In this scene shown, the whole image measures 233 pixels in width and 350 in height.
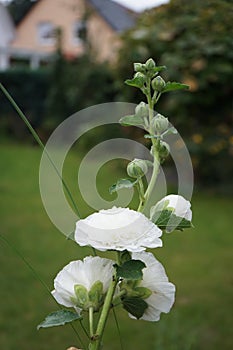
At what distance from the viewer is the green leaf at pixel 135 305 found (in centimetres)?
44

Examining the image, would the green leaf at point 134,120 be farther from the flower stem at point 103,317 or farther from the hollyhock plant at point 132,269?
the flower stem at point 103,317

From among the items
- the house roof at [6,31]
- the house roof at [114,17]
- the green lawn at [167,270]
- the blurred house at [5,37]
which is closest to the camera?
the green lawn at [167,270]

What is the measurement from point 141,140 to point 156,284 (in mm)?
5354

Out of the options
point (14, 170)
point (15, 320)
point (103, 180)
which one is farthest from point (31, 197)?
point (15, 320)

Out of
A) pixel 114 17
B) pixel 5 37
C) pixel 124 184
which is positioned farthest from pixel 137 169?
pixel 5 37

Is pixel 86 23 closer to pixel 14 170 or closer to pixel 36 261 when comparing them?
pixel 14 170

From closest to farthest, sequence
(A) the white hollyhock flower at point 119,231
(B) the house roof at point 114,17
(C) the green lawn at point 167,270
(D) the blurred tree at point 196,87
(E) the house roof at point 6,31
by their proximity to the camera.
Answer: (A) the white hollyhock flower at point 119,231, (C) the green lawn at point 167,270, (D) the blurred tree at point 196,87, (B) the house roof at point 114,17, (E) the house roof at point 6,31

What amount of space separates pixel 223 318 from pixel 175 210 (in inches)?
94.5

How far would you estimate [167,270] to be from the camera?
3.48 m

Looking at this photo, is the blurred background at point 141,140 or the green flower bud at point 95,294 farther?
the blurred background at point 141,140

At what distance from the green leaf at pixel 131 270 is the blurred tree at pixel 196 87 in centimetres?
347

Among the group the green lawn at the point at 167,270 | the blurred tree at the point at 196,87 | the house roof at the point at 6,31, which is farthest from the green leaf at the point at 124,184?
the house roof at the point at 6,31

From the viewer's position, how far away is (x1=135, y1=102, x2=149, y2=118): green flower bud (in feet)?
1.51

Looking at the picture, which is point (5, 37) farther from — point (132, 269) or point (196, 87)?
point (132, 269)
